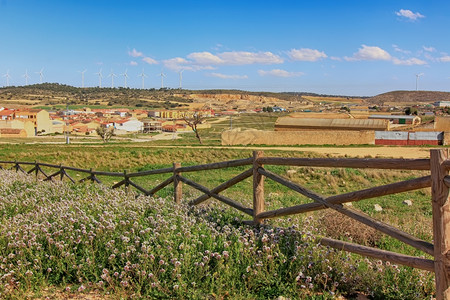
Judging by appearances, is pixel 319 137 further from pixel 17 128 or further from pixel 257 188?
pixel 17 128

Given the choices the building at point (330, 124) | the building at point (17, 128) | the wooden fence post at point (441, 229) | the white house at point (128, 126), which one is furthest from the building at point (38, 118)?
the wooden fence post at point (441, 229)

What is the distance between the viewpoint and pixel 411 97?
179 metres

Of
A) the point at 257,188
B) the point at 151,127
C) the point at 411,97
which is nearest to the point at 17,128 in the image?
the point at 151,127

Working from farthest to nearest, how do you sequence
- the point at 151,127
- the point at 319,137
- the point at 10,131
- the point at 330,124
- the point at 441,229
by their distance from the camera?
the point at 151,127 → the point at 10,131 → the point at 330,124 → the point at 319,137 → the point at 441,229

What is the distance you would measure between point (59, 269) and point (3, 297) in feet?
1.92

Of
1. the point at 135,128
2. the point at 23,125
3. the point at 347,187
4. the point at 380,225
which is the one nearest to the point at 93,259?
the point at 380,225

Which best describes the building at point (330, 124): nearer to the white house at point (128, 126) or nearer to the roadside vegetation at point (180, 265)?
the roadside vegetation at point (180, 265)

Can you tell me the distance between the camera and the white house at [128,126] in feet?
324

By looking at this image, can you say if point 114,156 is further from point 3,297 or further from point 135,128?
point 135,128

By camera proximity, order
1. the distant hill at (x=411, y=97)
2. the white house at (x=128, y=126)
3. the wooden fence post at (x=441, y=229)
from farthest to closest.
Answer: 1. the distant hill at (x=411, y=97)
2. the white house at (x=128, y=126)
3. the wooden fence post at (x=441, y=229)

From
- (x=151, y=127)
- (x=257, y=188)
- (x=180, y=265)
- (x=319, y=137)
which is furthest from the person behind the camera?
(x=151, y=127)

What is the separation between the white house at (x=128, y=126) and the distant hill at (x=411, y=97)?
111m

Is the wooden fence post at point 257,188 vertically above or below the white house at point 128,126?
A: above

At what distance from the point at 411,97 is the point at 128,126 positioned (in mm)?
128000
